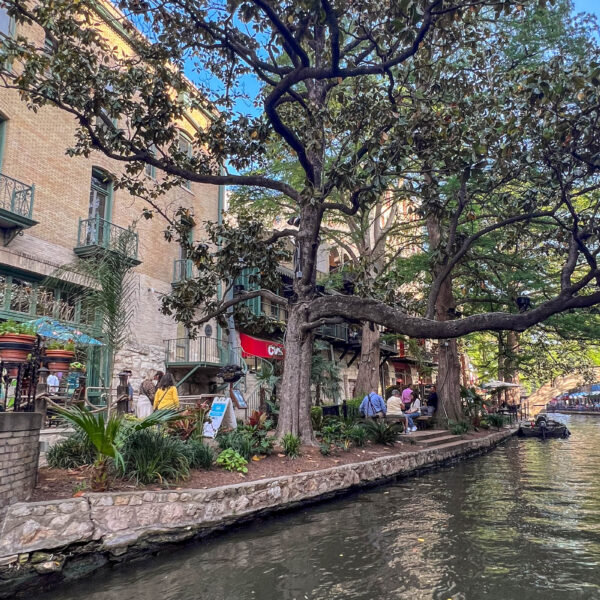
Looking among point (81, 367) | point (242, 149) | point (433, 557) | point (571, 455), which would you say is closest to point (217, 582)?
point (433, 557)

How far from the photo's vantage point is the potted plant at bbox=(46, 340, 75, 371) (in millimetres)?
7840

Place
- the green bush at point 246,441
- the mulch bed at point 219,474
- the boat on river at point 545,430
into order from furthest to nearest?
the boat on river at point 545,430, the green bush at point 246,441, the mulch bed at point 219,474

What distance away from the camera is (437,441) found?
14820mm

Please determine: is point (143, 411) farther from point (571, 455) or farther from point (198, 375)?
point (571, 455)

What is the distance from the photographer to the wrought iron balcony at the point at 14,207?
36.8 ft

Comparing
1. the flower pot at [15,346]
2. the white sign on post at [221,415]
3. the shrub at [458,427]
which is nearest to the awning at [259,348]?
the shrub at [458,427]

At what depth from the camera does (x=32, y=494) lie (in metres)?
5.89

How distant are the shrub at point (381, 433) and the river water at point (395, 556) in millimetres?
3249

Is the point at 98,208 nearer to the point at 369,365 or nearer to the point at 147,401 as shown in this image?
the point at 147,401

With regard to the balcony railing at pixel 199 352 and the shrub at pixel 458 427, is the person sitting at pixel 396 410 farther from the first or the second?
the balcony railing at pixel 199 352

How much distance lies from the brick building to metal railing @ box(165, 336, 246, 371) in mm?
100

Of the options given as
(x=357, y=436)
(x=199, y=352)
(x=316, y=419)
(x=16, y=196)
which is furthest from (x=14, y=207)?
(x=357, y=436)

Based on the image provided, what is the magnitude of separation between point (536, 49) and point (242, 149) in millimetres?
9712

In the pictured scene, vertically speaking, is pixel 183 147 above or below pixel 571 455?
above
